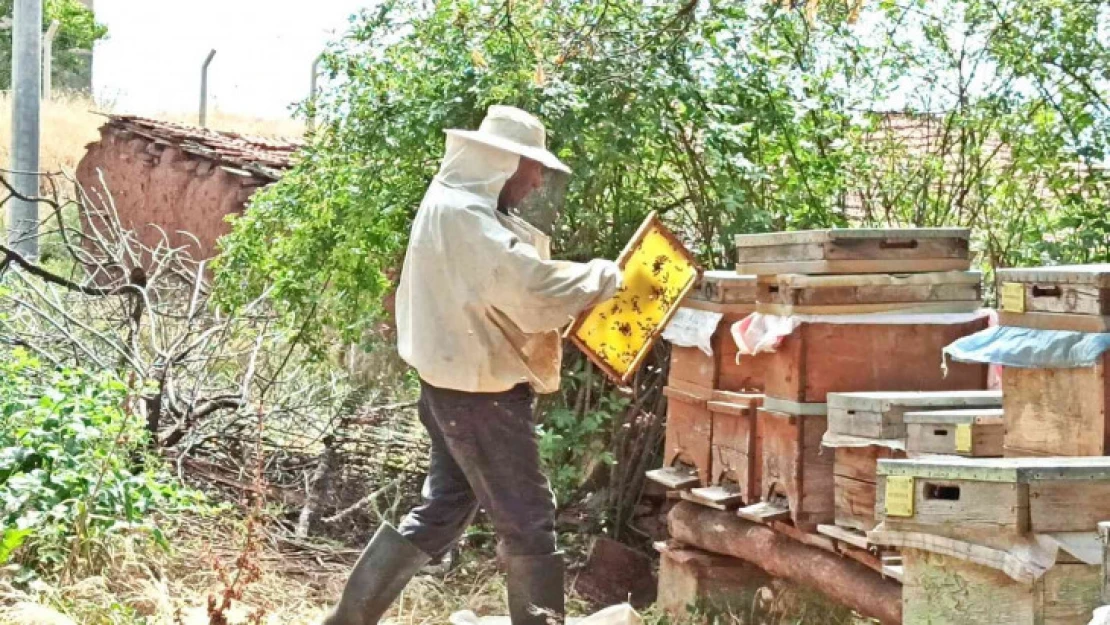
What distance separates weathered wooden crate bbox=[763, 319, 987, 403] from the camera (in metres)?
5.78

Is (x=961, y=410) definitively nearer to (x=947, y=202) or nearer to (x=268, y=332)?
(x=947, y=202)

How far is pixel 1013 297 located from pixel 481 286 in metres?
1.89

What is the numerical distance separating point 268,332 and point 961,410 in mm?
5189

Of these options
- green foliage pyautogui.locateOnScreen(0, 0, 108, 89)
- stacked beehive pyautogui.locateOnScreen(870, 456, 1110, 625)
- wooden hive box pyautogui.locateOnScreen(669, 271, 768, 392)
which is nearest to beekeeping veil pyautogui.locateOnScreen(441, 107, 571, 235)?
wooden hive box pyautogui.locateOnScreen(669, 271, 768, 392)

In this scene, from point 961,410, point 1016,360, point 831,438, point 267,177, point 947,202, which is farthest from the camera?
point 267,177

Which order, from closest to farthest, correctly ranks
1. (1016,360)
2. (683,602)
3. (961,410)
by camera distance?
(1016,360) → (961,410) → (683,602)

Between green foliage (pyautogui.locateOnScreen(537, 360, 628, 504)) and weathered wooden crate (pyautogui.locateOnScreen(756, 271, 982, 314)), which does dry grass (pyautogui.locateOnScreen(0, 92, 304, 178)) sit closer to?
green foliage (pyautogui.locateOnScreen(537, 360, 628, 504))

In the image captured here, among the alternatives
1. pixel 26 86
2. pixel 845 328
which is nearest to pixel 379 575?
pixel 845 328

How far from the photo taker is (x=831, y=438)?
5469 millimetres

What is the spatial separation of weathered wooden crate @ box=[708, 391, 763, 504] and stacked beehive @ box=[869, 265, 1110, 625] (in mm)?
1483

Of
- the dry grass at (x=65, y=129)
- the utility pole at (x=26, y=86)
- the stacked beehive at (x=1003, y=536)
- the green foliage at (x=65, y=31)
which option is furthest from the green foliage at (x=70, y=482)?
the green foliage at (x=65, y=31)

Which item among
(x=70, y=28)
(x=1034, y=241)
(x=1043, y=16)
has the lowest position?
(x=1034, y=241)

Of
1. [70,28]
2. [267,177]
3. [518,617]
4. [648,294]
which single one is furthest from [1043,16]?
[70,28]

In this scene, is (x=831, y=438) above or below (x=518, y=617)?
above
